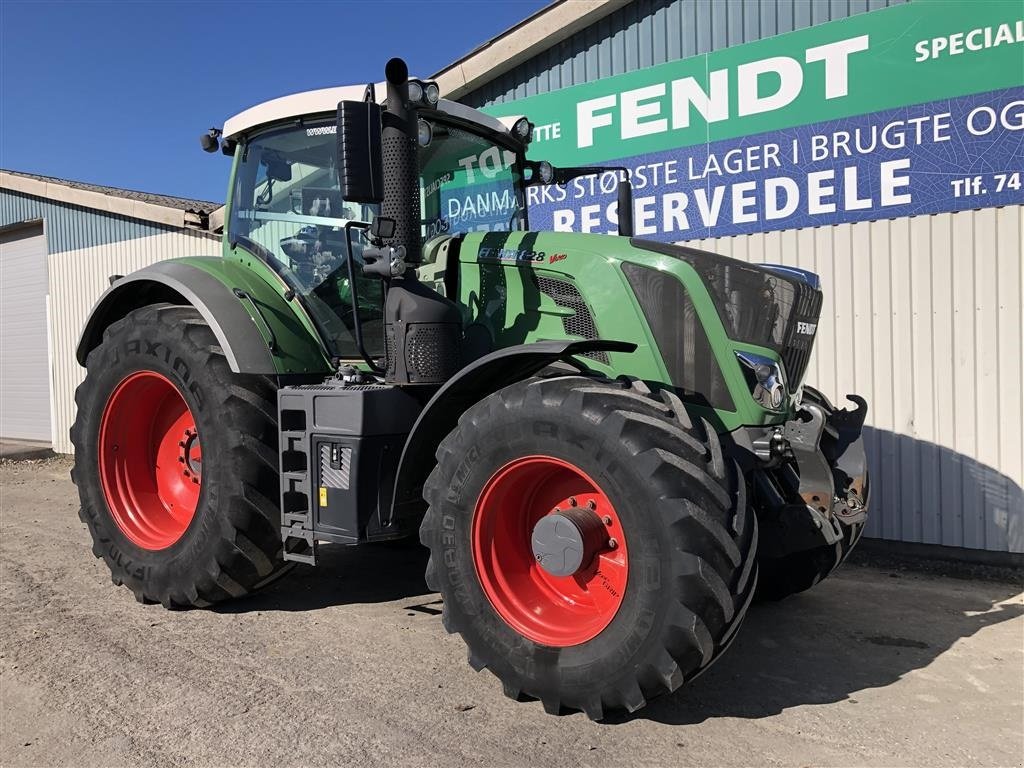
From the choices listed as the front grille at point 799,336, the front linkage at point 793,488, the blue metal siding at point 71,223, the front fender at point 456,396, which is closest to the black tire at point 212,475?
the front fender at point 456,396

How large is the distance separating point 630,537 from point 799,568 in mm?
1809

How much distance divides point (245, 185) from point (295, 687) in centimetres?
285

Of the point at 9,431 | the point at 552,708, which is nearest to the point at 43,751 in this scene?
the point at 552,708

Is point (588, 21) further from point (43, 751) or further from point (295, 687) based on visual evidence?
point (43, 751)

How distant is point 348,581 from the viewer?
5.12m

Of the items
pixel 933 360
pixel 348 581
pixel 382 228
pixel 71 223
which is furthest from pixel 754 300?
pixel 71 223

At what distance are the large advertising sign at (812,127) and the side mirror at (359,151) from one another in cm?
387

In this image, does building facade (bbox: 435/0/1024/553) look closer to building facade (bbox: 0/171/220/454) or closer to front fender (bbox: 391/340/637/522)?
front fender (bbox: 391/340/637/522)

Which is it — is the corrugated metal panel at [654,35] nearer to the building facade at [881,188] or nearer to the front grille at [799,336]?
the building facade at [881,188]

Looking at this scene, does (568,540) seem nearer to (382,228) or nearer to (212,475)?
(382,228)

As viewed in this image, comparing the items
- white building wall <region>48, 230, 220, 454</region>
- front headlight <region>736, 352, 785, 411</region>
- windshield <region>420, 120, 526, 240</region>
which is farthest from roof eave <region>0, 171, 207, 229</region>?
front headlight <region>736, 352, 785, 411</region>

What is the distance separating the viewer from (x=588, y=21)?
7145 mm

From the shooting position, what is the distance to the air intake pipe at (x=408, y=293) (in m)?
3.60

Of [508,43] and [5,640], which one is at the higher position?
[508,43]
